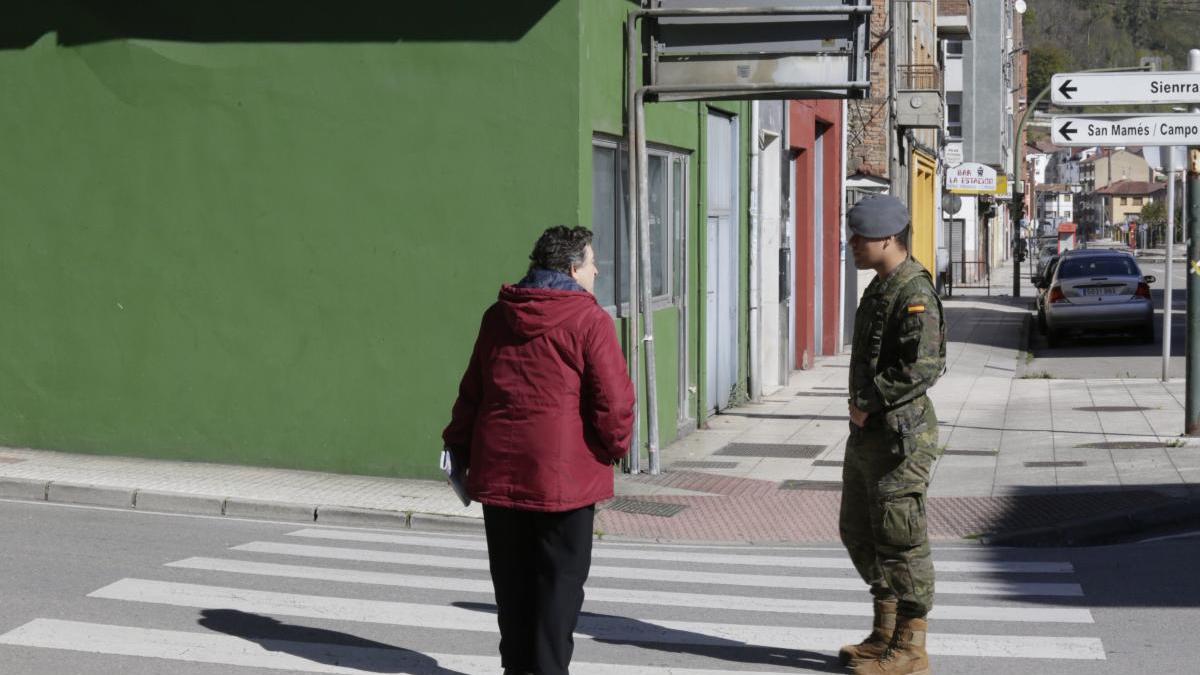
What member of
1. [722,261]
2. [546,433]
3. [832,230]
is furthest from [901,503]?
[832,230]

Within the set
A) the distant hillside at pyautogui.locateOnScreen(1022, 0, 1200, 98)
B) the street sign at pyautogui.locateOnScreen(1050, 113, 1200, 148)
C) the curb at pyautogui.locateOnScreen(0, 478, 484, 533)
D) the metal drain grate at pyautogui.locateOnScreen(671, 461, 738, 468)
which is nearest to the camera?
the curb at pyautogui.locateOnScreen(0, 478, 484, 533)

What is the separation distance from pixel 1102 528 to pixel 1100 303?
18842 mm

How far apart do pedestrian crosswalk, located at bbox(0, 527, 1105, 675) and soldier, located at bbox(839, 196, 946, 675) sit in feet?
1.61

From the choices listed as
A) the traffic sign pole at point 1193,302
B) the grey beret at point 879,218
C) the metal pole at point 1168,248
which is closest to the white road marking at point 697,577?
the grey beret at point 879,218

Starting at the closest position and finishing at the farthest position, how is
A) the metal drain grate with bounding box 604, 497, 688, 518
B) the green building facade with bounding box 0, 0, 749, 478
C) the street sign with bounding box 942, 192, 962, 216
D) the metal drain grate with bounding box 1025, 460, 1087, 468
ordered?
1. the metal drain grate with bounding box 604, 497, 688, 518
2. the green building facade with bounding box 0, 0, 749, 478
3. the metal drain grate with bounding box 1025, 460, 1087, 468
4. the street sign with bounding box 942, 192, 962, 216

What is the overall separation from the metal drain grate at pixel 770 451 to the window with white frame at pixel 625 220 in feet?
4.64

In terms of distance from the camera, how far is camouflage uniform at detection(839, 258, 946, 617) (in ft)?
20.5

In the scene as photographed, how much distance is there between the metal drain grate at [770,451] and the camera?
14031mm

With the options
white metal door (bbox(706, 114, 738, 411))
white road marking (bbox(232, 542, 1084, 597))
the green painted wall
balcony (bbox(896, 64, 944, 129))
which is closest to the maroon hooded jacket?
white road marking (bbox(232, 542, 1084, 597))

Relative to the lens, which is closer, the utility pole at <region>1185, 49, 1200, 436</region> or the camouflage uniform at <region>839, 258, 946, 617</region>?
the camouflage uniform at <region>839, 258, 946, 617</region>

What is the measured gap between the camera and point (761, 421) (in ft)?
54.4

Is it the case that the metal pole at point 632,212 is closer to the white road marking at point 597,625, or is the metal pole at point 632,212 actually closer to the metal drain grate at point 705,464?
the metal drain grate at point 705,464

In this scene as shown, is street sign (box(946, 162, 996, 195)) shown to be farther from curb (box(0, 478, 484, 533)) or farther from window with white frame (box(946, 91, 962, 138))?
curb (box(0, 478, 484, 533))

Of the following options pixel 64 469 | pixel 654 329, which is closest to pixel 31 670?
pixel 64 469
